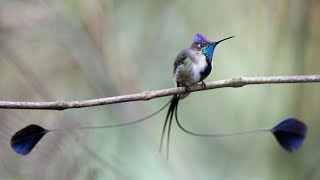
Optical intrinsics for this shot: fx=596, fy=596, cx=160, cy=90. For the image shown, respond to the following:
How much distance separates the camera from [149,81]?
3080 millimetres

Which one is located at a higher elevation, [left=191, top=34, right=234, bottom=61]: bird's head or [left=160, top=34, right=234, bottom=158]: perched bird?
[left=191, top=34, right=234, bottom=61]: bird's head

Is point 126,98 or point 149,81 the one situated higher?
point 126,98

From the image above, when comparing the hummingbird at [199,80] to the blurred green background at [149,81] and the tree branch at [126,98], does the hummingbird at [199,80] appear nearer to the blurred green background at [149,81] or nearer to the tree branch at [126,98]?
the tree branch at [126,98]

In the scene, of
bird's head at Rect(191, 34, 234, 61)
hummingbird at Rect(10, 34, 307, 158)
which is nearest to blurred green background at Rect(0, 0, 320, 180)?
hummingbird at Rect(10, 34, 307, 158)

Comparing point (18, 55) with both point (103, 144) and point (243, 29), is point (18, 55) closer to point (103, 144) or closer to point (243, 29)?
point (103, 144)

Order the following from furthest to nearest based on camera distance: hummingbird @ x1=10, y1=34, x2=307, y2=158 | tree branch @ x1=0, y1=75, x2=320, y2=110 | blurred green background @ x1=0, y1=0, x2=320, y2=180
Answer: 1. blurred green background @ x1=0, y1=0, x2=320, y2=180
2. hummingbird @ x1=10, y1=34, x2=307, y2=158
3. tree branch @ x1=0, y1=75, x2=320, y2=110

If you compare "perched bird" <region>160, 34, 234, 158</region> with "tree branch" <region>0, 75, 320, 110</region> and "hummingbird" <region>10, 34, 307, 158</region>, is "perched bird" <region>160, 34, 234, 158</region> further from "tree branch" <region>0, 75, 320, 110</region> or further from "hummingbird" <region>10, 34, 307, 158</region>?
"tree branch" <region>0, 75, 320, 110</region>

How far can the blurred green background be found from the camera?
227 centimetres

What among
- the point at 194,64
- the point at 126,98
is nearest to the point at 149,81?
the point at 194,64

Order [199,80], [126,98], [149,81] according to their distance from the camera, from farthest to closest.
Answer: [149,81], [199,80], [126,98]

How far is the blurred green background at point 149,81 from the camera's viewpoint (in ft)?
7.45

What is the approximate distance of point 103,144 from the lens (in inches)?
99.1

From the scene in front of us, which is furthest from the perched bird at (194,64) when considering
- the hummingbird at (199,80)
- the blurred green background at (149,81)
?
the blurred green background at (149,81)

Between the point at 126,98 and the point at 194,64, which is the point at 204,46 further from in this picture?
the point at 126,98
